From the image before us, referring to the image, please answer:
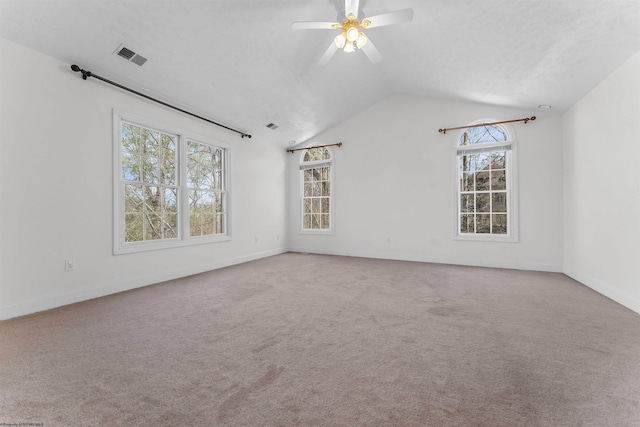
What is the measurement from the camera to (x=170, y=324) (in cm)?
235

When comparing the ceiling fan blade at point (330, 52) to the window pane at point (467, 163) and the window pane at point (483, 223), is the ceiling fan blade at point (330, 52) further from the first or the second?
the window pane at point (483, 223)

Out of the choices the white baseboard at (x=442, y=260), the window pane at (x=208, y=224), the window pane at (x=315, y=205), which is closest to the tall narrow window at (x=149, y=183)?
the window pane at (x=208, y=224)

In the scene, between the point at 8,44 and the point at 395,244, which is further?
the point at 395,244

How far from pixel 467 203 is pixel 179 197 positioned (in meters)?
4.97

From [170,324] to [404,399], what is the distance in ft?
6.43

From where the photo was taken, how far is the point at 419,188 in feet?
17.7

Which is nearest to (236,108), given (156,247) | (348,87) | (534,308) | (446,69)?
(348,87)

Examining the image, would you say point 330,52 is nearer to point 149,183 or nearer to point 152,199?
point 149,183

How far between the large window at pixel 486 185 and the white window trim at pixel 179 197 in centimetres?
427

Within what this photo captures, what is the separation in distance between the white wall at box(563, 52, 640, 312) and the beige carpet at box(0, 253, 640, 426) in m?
0.42

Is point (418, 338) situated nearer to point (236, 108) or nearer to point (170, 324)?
point (170, 324)

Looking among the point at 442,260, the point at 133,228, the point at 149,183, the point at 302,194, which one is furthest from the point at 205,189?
the point at 442,260

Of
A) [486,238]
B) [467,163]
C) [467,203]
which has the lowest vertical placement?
[486,238]

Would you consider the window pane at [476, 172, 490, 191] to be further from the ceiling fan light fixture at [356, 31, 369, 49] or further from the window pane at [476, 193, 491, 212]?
the ceiling fan light fixture at [356, 31, 369, 49]
